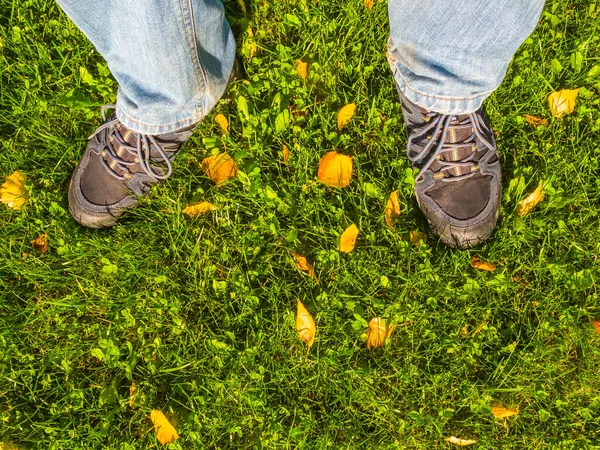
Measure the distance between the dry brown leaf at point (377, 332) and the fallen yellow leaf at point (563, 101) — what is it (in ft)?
3.68

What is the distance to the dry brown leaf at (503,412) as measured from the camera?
2012 mm

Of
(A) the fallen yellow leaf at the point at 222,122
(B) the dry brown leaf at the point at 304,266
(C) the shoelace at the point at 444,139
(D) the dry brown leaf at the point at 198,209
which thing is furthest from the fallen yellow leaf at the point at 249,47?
(B) the dry brown leaf at the point at 304,266

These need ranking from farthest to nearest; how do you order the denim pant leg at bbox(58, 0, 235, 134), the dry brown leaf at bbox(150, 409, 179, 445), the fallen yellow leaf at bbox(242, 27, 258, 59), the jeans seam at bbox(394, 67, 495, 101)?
the fallen yellow leaf at bbox(242, 27, 258, 59)
the dry brown leaf at bbox(150, 409, 179, 445)
the jeans seam at bbox(394, 67, 495, 101)
the denim pant leg at bbox(58, 0, 235, 134)

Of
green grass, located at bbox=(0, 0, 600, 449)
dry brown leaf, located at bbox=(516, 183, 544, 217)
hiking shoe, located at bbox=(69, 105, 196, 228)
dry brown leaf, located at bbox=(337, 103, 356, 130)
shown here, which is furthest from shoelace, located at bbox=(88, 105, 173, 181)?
dry brown leaf, located at bbox=(516, 183, 544, 217)

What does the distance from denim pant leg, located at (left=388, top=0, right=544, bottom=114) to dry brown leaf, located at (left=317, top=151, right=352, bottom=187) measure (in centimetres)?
42

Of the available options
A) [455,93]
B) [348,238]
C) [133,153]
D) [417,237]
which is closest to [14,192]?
[133,153]

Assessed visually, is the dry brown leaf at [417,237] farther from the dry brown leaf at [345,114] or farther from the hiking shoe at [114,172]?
the hiking shoe at [114,172]

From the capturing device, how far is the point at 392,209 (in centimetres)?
213

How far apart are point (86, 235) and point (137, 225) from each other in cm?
21

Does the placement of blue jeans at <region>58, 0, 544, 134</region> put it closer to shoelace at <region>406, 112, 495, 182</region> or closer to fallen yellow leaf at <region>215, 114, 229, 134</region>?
shoelace at <region>406, 112, 495, 182</region>

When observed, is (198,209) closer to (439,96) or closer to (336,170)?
(336,170)

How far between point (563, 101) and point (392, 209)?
0.85 metres

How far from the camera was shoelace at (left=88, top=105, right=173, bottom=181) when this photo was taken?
6.64 ft

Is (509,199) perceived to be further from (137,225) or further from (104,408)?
(104,408)
